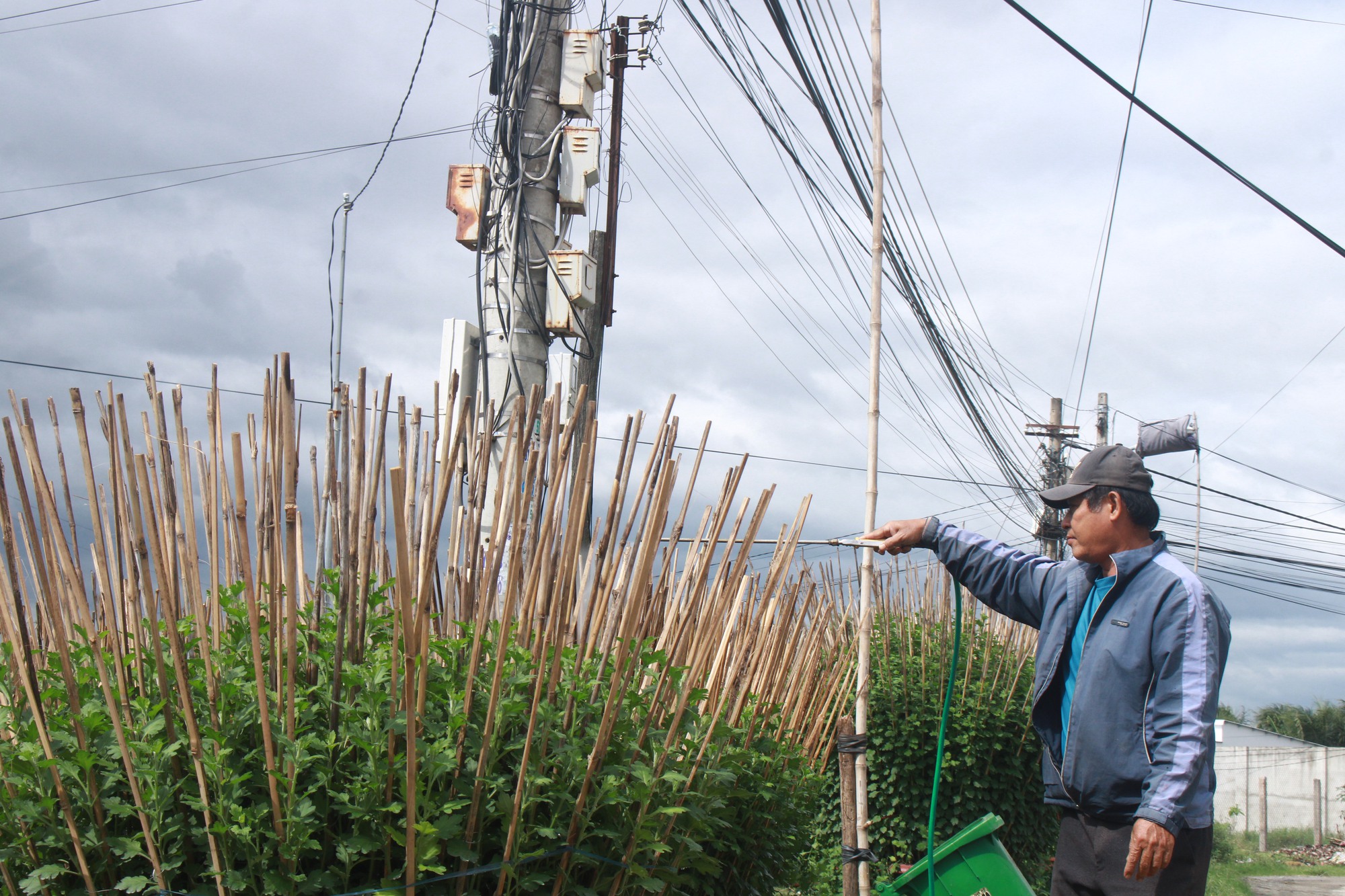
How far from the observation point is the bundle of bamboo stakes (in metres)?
1.77

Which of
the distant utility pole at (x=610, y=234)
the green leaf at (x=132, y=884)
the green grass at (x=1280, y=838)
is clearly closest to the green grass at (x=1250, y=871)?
the green grass at (x=1280, y=838)

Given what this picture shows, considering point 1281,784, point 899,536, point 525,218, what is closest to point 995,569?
point 899,536

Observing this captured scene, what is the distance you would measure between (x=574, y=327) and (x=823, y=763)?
2.62 m

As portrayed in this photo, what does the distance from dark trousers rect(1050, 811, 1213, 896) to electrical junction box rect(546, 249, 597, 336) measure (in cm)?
335

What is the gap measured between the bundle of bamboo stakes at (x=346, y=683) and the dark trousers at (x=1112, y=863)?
87 centimetres

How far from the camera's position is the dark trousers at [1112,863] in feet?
7.39

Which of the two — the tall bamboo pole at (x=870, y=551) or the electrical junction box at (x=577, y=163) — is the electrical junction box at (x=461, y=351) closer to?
the electrical junction box at (x=577, y=163)

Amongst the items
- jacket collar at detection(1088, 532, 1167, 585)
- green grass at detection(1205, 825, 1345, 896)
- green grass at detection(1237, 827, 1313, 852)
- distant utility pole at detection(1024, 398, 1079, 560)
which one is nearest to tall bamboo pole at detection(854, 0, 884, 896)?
jacket collar at detection(1088, 532, 1167, 585)

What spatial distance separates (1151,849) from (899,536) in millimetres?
929

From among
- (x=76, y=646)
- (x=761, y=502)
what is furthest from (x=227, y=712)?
(x=761, y=502)

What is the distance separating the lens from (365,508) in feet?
7.38

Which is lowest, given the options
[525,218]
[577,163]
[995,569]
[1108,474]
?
[995,569]

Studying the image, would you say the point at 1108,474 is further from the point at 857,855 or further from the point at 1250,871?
the point at 1250,871

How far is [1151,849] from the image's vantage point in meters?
2.13
